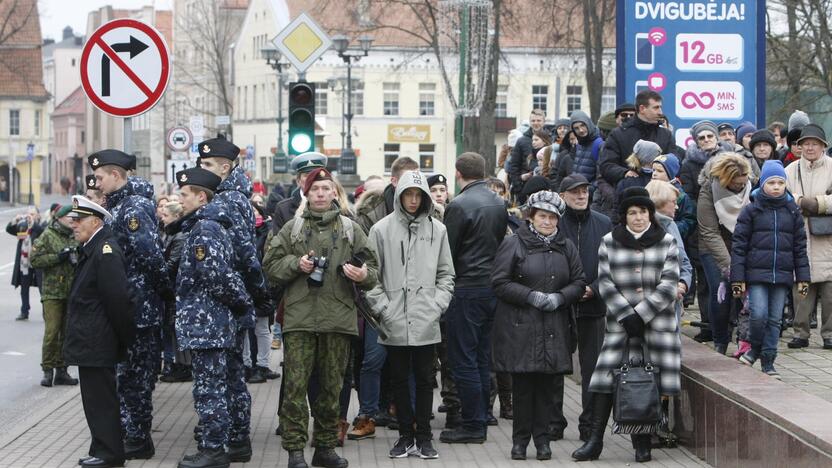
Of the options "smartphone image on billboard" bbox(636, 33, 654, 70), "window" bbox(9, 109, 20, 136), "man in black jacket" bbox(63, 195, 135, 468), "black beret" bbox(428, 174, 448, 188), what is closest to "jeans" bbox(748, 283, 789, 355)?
"black beret" bbox(428, 174, 448, 188)

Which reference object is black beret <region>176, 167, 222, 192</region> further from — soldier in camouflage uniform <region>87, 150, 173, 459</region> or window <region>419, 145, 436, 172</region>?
window <region>419, 145, 436, 172</region>

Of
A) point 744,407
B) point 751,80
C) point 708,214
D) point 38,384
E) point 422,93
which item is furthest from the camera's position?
point 422,93

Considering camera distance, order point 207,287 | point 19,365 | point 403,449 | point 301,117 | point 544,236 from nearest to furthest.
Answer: point 207,287
point 544,236
point 403,449
point 301,117
point 19,365

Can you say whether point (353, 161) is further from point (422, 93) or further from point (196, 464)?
point (422, 93)

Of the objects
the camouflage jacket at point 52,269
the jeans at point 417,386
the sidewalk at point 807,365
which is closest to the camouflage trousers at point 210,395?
the jeans at point 417,386

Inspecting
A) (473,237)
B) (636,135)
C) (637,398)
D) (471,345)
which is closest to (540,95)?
(636,135)

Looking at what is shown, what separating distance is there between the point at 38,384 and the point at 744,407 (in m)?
9.09

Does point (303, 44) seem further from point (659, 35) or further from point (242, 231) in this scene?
point (242, 231)

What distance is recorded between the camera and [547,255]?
32.1 ft

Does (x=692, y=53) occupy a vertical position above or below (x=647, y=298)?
above

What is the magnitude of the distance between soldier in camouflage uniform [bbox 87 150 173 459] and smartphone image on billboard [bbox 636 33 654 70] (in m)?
8.14

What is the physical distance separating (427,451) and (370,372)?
3.37 ft

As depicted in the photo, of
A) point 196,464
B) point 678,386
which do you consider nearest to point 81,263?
point 196,464

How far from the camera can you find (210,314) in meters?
9.26
